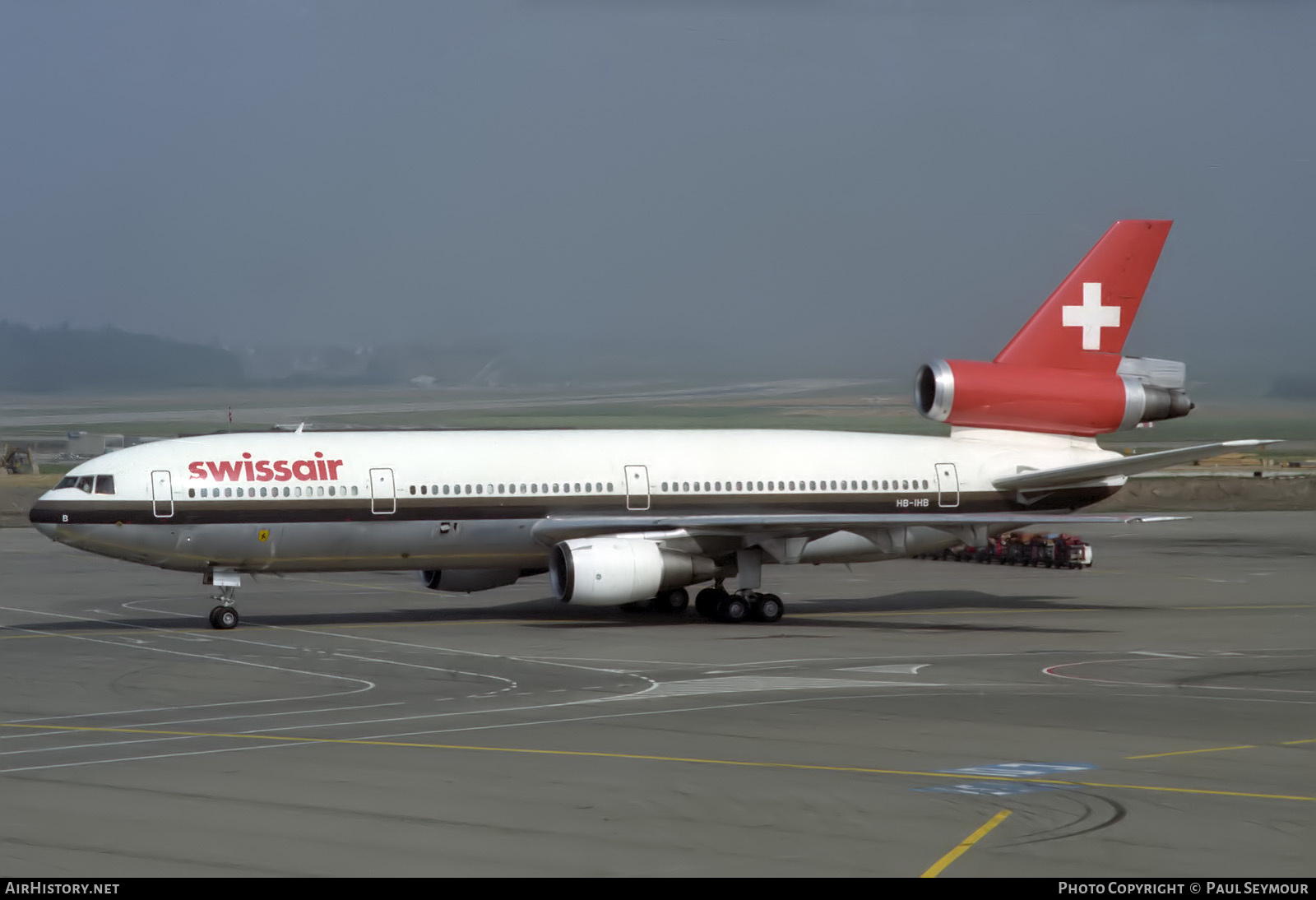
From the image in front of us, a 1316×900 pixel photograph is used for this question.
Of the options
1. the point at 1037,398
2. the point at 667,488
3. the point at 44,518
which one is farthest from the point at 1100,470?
the point at 44,518

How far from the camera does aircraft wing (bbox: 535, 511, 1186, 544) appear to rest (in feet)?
117

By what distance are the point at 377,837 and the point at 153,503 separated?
2099 centimetres

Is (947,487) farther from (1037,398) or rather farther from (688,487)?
(688,487)

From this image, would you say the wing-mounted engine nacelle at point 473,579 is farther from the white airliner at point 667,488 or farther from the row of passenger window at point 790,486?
the row of passenger window at point 790,486

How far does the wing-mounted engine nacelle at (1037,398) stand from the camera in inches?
1598

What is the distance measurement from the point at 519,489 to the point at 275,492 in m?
5.60

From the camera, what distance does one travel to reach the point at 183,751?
20.7 meters

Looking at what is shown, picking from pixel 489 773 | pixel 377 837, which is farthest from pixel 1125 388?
pixel 377 837

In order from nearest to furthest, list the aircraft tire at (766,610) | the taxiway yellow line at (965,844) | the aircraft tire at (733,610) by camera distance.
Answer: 1. the taxiway yellow line at (965,844)
2. the aircraft tire at (733,610)
3. the aircraft tire at (766,610)

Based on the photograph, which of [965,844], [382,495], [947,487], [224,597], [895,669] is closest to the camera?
[965,844]

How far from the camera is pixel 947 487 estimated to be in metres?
39.4

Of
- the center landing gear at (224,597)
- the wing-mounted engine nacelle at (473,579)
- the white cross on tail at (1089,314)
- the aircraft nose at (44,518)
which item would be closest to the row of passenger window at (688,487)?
the wing-mounted engine nacelle at (473,579)

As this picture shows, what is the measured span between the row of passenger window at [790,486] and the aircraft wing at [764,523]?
4.10 feet
